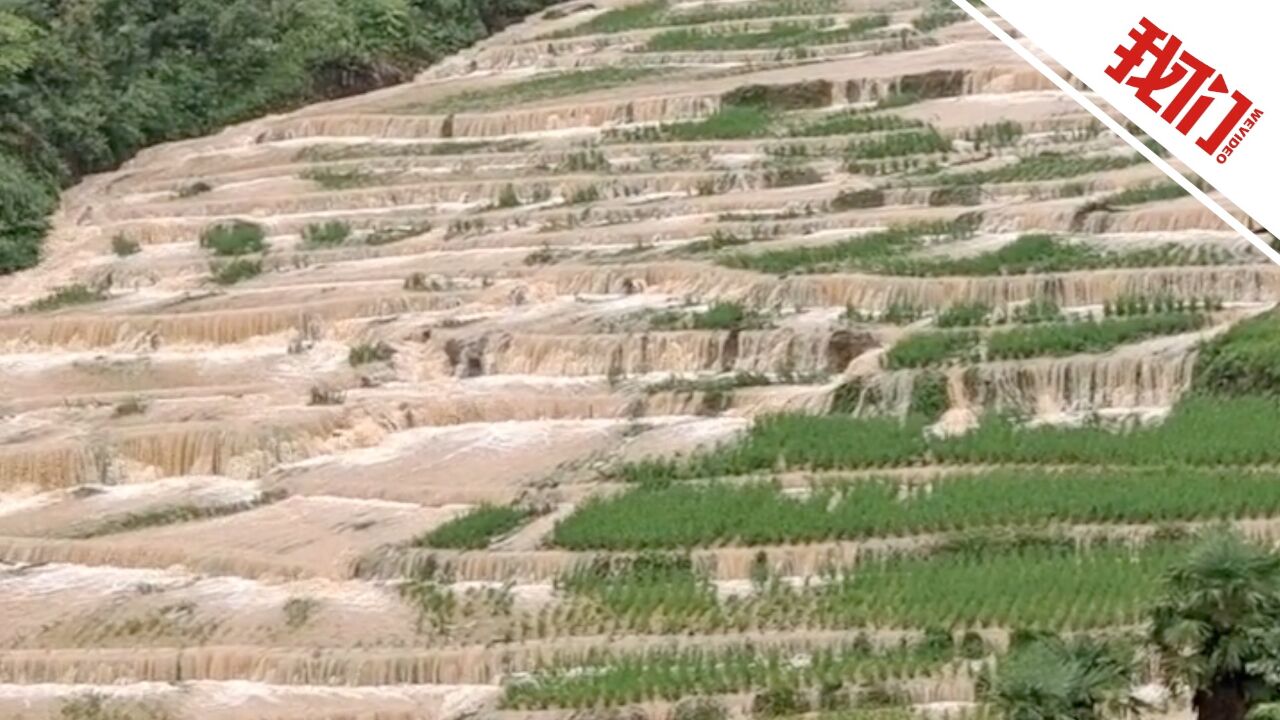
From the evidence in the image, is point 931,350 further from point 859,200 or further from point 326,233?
point 326,233

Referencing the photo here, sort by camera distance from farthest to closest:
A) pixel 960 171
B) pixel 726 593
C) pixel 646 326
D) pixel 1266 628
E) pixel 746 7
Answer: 1. pixel 746 7
2. pixel 960 171
3. pixel 646 326
4. pixel 726 593
5. pixel 1266 628

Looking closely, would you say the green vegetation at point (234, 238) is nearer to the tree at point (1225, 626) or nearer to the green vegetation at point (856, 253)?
the green vegetation at point (856, 253)

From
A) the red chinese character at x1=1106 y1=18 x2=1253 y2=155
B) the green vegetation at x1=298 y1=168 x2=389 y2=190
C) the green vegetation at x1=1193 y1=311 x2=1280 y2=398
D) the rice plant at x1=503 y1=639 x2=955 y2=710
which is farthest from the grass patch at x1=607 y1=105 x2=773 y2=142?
the red chinese character at x1=1106 y1=18 x2=1253 y2=155

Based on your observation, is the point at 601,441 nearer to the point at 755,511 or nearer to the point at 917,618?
the point at 755,511

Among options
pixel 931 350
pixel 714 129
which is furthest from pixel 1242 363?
pixel 714 129

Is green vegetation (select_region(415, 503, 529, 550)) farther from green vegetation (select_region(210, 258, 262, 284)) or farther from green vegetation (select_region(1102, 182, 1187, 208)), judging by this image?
green vegetation (select_region(210, 258, 262, 284))

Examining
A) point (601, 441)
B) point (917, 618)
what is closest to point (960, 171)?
point (601, 441)

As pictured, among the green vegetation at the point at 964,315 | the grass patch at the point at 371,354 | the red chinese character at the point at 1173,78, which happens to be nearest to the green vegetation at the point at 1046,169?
the green vegetation at the point at 964,315
